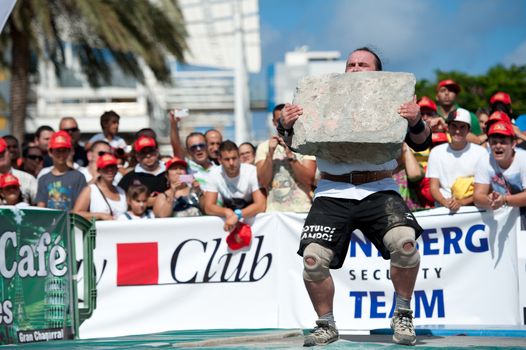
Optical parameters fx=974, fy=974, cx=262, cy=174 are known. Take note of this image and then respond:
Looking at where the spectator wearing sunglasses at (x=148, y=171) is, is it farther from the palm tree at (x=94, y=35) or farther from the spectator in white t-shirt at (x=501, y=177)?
the palm tree at (x=94, y=35)

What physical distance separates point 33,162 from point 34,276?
3.69 meters

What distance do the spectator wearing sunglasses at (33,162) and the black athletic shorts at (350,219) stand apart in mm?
6307

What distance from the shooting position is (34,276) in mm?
8555

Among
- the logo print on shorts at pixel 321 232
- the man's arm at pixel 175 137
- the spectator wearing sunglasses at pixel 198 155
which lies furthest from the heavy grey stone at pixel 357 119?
the man's arm at pixel 175 137

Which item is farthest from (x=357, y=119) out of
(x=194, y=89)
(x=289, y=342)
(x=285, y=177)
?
(x=194, y=89)

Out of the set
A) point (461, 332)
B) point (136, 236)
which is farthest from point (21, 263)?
point (461, 332)

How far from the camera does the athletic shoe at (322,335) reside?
20.8 feet

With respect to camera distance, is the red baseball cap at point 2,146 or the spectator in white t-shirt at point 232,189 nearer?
the spectator in white t-shirt at point 232,189

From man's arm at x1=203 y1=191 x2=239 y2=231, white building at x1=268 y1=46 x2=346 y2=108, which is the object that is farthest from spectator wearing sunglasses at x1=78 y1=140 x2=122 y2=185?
white building at x1=268 y1=46 x2=346 y2=108

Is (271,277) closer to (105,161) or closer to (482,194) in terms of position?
(105,161)

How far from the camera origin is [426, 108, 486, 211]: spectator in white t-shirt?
9523 mm

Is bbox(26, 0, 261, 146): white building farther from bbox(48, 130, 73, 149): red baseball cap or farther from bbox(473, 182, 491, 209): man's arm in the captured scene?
bbox(473, 182, 491, 209): man's arm

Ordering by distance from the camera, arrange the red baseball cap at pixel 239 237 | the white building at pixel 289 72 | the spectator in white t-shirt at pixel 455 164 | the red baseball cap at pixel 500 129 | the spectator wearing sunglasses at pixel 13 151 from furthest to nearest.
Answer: the white building at pixel 289 72 < the spectator wearing sunglasses at pixel 13 151 < the red baseball cap at pixel 239 237 < the spectator in white t-shirt at pixel 455 164 < the red baseball cap at pixel 500 129

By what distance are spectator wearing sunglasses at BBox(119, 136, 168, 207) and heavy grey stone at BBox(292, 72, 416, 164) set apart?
448cm
